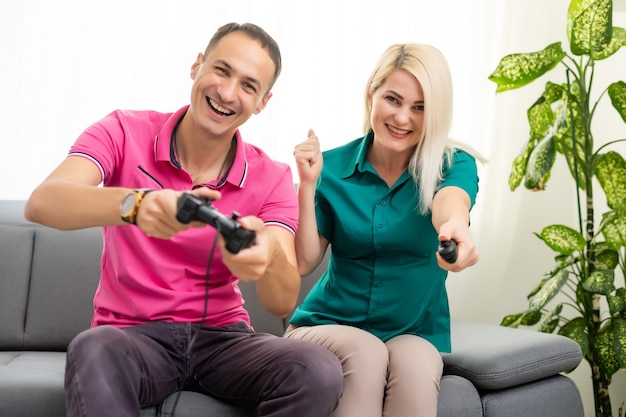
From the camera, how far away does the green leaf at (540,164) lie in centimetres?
277

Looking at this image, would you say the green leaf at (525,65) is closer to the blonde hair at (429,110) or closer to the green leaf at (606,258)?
the green leaf at (606,258)

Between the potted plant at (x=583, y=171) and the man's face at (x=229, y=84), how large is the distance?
128cm

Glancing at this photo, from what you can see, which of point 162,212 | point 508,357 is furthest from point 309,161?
point 508,357

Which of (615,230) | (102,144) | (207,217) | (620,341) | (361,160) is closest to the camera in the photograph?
(207,217)

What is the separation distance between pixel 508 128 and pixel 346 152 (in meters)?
1.43

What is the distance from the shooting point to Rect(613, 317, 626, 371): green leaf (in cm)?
264

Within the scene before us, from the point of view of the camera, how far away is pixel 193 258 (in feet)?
5.95

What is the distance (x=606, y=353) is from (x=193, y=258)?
1672 millimetres

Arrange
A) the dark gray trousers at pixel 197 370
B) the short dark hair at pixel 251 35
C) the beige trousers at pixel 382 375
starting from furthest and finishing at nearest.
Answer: the short dark hair at pixel 251 35
the beige trousers at pixel 382 375
the dark gray trousers at pixel 197 370

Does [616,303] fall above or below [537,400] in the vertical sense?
above

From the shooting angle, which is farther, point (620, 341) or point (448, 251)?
point (620, 341)

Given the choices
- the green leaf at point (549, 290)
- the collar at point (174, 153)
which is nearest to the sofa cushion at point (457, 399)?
the collar at point (174, 153)

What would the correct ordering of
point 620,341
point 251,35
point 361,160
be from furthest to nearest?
1. point 620,341
2. point 361,160
3. point 251,35

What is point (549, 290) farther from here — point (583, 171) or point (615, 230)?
point (583, 171)
